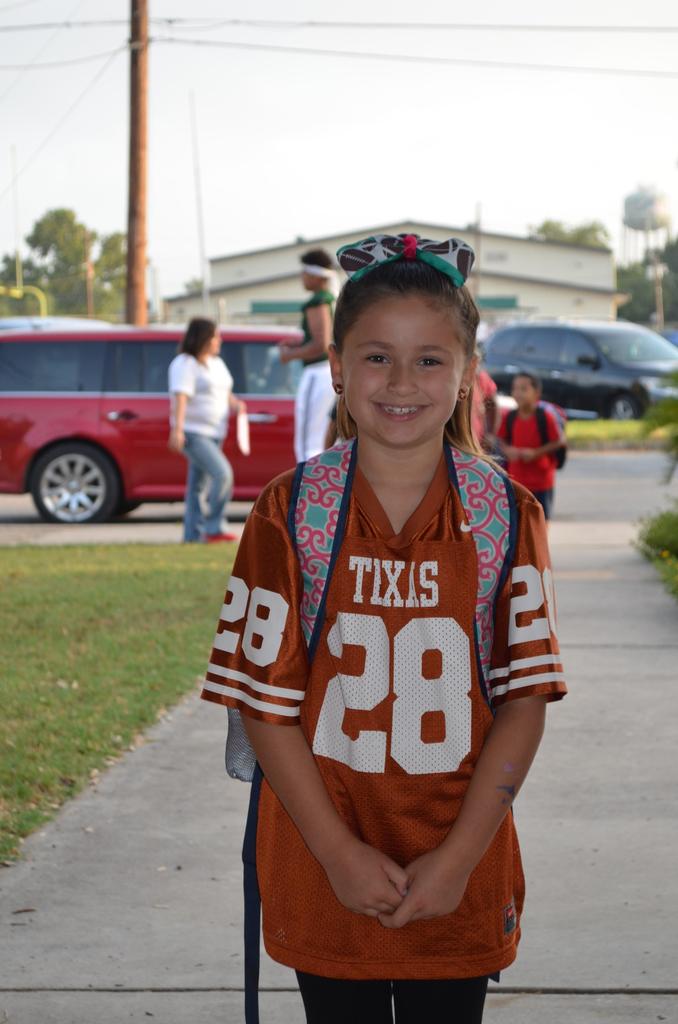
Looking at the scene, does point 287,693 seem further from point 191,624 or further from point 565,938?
point 191,624

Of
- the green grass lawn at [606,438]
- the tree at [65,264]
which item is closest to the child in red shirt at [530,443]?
the green grass lawn at [606,438]

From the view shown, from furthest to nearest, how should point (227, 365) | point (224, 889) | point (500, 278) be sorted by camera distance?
1. point (500, 278)
2. point (227, 365)
3. point (224, 889)

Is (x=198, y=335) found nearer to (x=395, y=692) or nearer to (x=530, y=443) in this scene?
(x=530, y=443)

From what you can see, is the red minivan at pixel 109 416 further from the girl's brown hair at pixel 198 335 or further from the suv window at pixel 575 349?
the suv window at pixel 575 349

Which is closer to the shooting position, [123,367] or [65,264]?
[123,367]

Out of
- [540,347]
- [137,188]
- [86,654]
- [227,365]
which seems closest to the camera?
[86,654]

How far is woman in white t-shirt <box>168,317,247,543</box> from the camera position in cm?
1103

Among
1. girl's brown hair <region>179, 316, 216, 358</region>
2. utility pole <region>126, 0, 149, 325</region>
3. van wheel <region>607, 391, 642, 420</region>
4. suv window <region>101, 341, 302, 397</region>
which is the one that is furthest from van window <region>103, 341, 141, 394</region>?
van wheel <region>607, 391, 642, 420</region>

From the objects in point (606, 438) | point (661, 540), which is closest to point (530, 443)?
point (661, 540)

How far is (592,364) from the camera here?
2430 centimetres

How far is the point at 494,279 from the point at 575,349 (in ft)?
152

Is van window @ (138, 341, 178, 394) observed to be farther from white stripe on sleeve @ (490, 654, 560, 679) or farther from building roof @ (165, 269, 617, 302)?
building roof @ (165, 269, 617, 302)

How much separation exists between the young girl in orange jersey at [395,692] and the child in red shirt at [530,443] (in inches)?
297

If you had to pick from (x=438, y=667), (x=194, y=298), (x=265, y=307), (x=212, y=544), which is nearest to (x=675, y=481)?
(x=212, y=544)
